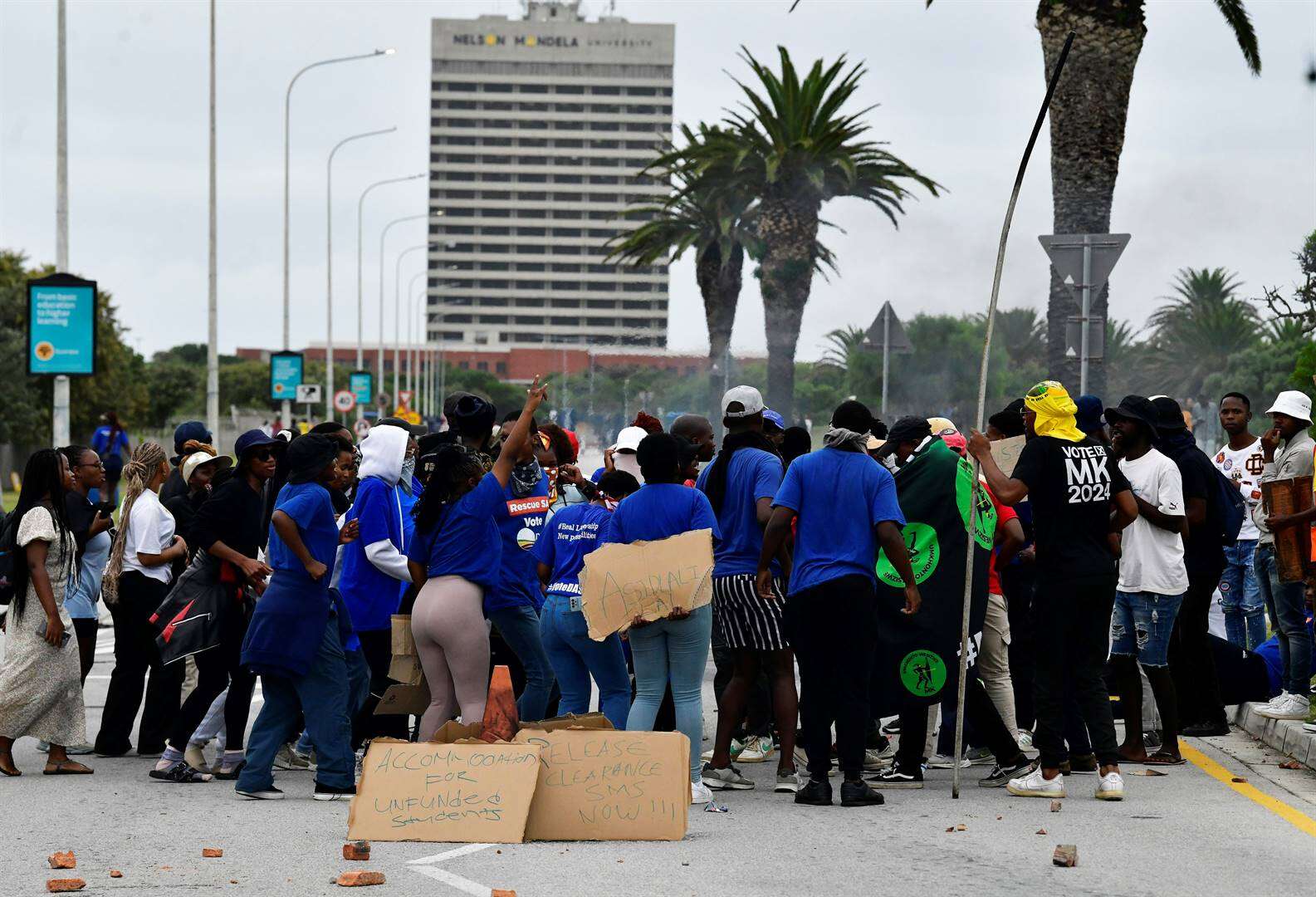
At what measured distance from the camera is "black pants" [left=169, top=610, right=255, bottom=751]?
9.31 m

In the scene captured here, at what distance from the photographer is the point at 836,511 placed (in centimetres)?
824

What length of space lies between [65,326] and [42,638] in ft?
42.2

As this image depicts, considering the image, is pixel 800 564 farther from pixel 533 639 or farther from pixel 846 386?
pixel 846 386

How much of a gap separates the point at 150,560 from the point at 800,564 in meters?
3.78

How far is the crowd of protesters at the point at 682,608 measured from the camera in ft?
27.2

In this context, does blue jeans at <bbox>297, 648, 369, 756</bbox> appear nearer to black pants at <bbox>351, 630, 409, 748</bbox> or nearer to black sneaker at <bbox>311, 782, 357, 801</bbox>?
black pants at <bbox>351, 630, 409, 748</bbox>

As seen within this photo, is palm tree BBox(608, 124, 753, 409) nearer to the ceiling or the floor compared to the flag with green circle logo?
nearer to the ceiling

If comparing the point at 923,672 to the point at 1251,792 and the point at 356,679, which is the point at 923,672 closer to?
the point at 1251,792

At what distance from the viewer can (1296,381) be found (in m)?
13.4

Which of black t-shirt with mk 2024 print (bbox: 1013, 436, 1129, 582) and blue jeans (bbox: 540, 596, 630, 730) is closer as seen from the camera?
black t-shirt with mk 2024 print (bbox: 1013, 436, 1129, 582)

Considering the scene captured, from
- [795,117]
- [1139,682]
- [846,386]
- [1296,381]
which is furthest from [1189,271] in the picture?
[1139,682]

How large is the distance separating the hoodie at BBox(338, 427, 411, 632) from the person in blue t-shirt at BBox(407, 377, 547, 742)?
0.72 metres

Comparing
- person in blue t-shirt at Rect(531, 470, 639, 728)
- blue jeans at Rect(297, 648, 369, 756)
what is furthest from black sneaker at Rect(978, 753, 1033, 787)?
blue jeans at Rect(297, 648, 369, 756)

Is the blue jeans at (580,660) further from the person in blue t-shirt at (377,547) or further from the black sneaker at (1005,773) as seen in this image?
the black sneaker at (1005,773)
